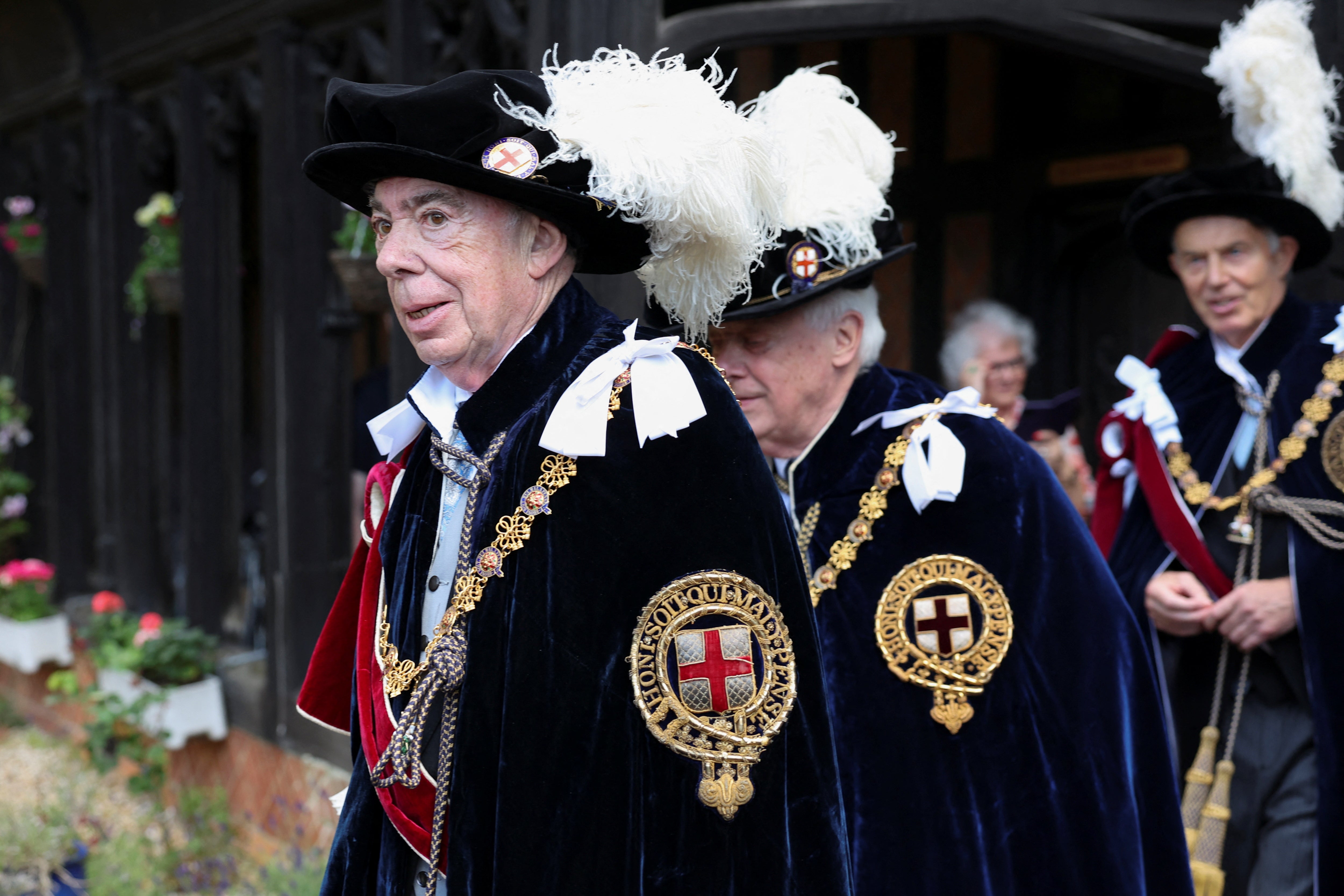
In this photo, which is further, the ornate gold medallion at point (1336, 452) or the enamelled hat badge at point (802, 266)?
the ornate gold medallion at point (1336, 452)

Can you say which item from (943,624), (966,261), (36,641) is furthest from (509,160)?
(36,641)

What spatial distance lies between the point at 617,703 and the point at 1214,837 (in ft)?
7.40

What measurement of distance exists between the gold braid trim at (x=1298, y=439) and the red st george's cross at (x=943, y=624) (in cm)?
134

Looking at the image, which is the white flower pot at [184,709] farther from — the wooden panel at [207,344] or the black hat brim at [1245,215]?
the black hat brim at [1245,215]

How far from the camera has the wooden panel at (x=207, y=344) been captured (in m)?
5.42

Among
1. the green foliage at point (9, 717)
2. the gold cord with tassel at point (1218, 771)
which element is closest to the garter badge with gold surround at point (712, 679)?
the gold cord with tassel at point (1218, 771)

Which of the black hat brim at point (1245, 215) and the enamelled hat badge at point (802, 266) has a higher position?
the black hat brim at point (1245, 215)

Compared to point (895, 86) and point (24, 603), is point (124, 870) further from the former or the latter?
point (895, 86)

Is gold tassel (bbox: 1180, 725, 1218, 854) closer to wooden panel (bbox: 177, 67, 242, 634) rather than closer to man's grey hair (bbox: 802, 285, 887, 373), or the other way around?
man's grey hair (bbox: 802, 285, 887, 373)

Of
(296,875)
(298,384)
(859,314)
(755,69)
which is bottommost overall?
(296,875)

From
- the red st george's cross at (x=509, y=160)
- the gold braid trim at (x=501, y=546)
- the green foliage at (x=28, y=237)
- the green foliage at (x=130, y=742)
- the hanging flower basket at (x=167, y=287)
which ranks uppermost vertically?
the green foliage at (x=28, y=237)

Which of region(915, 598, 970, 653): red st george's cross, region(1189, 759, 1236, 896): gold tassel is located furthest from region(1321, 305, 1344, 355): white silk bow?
region(915, 598, 970, 653): red st george's cross

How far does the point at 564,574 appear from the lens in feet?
5.56

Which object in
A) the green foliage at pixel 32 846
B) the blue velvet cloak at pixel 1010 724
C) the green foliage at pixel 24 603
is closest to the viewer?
the blue velvet cloak at pixel 1010 724
